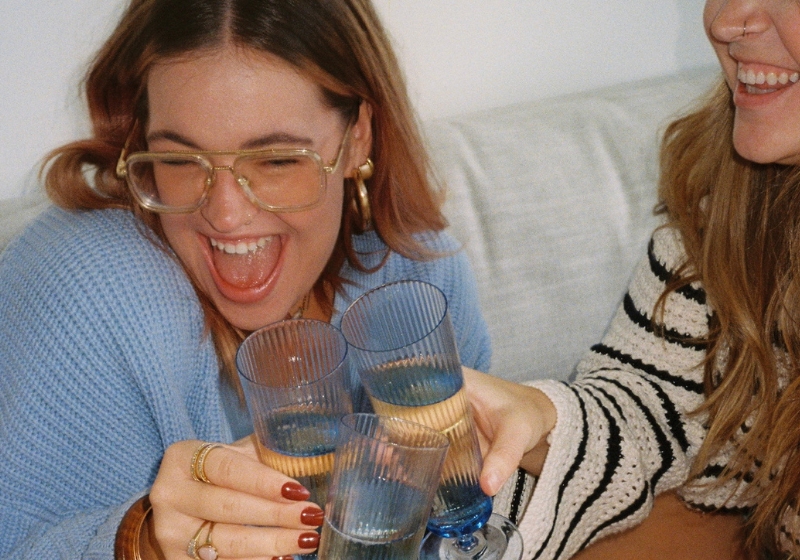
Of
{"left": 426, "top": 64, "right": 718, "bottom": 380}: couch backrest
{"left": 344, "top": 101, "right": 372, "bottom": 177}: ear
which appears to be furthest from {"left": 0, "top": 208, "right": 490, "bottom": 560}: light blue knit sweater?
{"left": 426, "top": 64, "right": 718, "bottom": 380}: couch backrest

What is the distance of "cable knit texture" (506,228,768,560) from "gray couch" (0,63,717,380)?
288 mm

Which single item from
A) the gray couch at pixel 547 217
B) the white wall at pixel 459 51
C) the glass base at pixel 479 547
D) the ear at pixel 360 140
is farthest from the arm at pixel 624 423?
the white wall at pixel 459 51

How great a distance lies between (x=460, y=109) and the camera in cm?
239

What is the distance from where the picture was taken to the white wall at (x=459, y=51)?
6.33 ft

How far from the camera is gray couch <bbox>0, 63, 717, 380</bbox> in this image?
6.57ft

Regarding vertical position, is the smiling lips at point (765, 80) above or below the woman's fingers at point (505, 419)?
above

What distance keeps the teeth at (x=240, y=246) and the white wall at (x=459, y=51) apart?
733mm

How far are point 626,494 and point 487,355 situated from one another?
48 centimetres

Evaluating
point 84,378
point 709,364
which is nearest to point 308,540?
point 84,378

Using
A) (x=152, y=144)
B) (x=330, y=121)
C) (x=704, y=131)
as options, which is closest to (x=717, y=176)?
(x=704, y=131)

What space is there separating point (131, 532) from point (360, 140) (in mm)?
779

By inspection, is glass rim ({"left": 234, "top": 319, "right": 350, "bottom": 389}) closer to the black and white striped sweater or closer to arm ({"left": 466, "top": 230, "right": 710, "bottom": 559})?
arm ({"left": 466, "top": 230, "right": 710, "bottom": 559})

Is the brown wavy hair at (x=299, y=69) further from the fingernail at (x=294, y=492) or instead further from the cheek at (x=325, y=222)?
the fingernail at (x=294, y=492)

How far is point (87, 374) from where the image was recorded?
4.50 ft
